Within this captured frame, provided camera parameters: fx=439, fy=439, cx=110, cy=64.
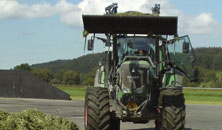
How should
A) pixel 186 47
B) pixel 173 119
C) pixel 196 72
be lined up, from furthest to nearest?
pixel 196 72 → pixel 186 47 → pixel 173 119

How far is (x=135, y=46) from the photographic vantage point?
11195mm

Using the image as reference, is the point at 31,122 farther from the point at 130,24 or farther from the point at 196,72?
the point at 196,72

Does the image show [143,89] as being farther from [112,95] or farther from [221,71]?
[221,71]

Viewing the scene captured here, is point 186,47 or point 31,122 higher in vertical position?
point 186,47

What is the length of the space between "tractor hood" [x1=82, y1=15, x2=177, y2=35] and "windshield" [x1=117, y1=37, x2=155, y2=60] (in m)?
0.24

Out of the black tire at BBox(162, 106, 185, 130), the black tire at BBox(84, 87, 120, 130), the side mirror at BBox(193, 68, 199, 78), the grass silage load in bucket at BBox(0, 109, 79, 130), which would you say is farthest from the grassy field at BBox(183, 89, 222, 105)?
the grass silage load in bucket at BBox(0, 109, 79, 130)

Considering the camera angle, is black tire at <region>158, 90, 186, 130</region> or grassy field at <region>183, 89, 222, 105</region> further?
grassy field at <region>183, 89, 222, 105</region>

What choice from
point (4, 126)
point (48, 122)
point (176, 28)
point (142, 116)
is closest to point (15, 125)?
point (4, 126)

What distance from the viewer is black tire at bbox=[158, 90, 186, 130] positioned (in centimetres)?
998

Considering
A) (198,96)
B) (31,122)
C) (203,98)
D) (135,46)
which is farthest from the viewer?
(198,96)

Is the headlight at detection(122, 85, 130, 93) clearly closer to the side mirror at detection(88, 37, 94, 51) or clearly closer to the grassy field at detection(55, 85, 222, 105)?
the side mirror at detection(88, 37, 94, 51)

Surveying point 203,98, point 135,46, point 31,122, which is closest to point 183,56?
point 135,46

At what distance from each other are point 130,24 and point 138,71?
1.56m

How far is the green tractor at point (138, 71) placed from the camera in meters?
10.1
